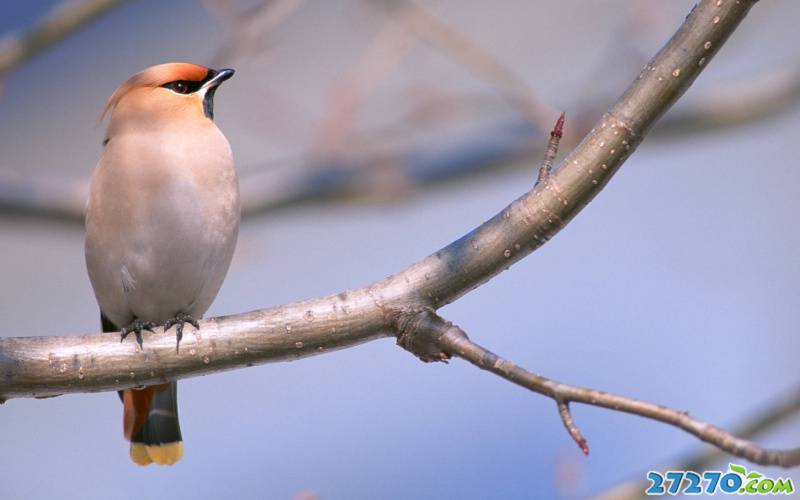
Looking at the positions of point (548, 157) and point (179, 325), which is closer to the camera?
point (548, 157)

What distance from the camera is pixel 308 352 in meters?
2.51

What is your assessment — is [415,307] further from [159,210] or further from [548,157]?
[159,210]

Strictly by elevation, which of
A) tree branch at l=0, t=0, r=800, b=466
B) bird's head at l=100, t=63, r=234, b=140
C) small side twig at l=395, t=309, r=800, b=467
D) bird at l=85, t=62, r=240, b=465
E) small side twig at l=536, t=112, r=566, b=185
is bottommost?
small side twig at l=395, t=309, r=800, b=467

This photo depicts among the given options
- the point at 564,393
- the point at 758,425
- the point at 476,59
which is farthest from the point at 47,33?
the point at 758,425

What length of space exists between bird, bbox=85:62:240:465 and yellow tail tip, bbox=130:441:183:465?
1.26 feet

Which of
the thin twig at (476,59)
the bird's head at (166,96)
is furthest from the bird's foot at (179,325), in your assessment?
the thin twig at (476,59)

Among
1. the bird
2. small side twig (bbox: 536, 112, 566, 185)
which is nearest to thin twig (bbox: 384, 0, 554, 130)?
the bird

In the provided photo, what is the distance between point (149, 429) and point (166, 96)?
973 mm

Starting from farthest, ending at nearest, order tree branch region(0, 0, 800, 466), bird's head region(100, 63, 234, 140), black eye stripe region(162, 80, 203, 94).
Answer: black eye stripe region(162, 80, 203, 94)
bird's head region(100, 63, 234, 140)
tree branch region(0, 0, 800, 466)

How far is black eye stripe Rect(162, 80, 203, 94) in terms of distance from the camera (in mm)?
3348

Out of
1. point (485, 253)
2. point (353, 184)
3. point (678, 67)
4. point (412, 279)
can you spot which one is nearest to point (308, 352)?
point (412, 279)

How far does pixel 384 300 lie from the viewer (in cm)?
246

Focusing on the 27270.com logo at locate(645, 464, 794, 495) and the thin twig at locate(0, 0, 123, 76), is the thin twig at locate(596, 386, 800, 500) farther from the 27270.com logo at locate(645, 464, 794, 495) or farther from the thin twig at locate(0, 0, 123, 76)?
the thin twig at locate(0, 0, 123, 76)

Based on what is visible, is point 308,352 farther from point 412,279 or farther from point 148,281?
point 148,281
